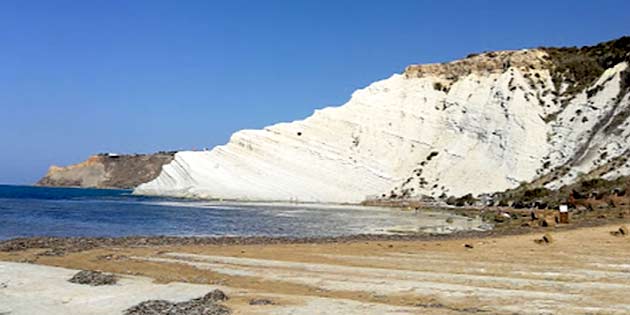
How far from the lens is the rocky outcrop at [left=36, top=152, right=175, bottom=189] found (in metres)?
141

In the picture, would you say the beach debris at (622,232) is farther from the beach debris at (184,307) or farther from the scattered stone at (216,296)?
the beach debris at (184,307)

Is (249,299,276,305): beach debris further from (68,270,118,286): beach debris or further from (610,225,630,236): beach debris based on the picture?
(610,225,630,236): beach debris

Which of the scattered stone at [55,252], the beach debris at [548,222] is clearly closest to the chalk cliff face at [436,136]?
the beach debris at [548,222]

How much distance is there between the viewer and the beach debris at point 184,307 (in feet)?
30.7

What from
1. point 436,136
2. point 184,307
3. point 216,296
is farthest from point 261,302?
point 436,136

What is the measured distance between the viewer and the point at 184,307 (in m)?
9.71

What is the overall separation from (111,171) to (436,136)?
109560 millimetres

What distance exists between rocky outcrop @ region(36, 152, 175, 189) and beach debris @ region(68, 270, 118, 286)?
414 ft

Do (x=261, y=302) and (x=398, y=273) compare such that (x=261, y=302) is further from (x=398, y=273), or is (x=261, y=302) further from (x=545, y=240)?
(x=545, y=240)

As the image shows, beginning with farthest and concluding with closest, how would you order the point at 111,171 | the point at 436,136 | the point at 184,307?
the point at 111,171 < the point at 436,136 < the point at 184,307

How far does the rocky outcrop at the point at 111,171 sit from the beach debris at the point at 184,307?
129 m

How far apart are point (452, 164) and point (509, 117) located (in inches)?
253

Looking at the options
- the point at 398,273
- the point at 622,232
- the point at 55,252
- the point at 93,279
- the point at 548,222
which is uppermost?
the point at 548,222

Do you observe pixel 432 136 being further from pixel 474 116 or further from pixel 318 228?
pixel 318 228
